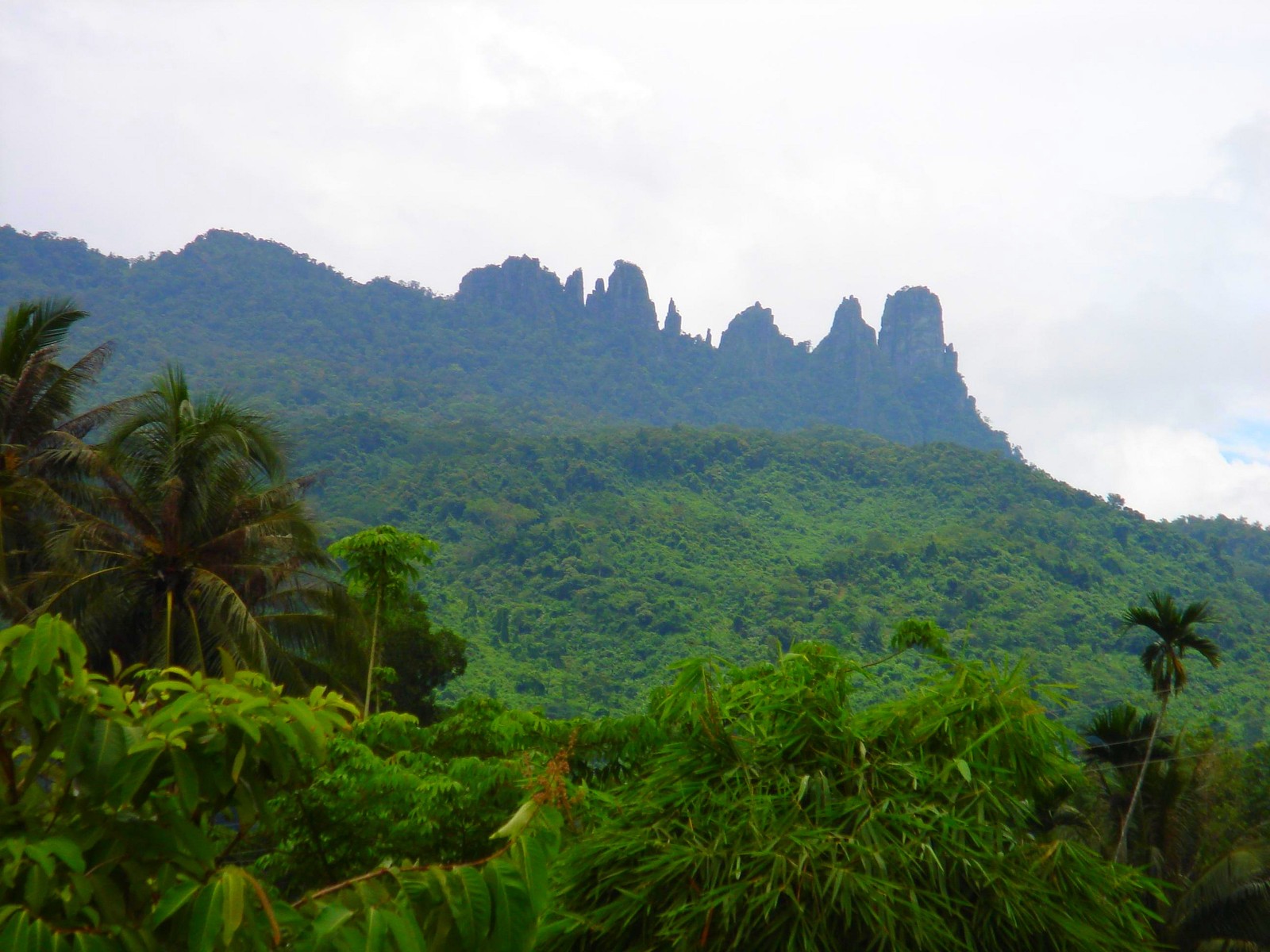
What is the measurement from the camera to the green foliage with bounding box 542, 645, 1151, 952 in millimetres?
4949

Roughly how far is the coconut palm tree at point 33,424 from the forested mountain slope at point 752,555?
19.3m

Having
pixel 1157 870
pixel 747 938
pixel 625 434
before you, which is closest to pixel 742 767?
pixel 747 938

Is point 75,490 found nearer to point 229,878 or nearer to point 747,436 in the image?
point 229,878

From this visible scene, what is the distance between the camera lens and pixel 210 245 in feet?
378

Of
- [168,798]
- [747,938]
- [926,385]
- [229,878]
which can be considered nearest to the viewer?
[229,878]

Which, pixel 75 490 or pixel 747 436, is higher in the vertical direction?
pixel 747 436

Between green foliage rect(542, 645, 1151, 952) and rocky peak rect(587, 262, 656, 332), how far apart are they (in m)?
126

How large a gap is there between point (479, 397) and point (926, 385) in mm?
68411

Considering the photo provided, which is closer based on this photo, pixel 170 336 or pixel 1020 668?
pixel 1020 668

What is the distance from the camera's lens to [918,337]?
13512cm

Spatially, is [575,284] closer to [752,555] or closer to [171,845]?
[752,555]

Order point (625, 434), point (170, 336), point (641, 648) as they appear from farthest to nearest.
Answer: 1. point (170, 336)
2. point (625, 434)
3. point (641, 648)

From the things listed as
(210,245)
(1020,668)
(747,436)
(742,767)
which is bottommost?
(742,767)

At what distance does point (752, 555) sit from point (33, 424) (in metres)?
47.5
